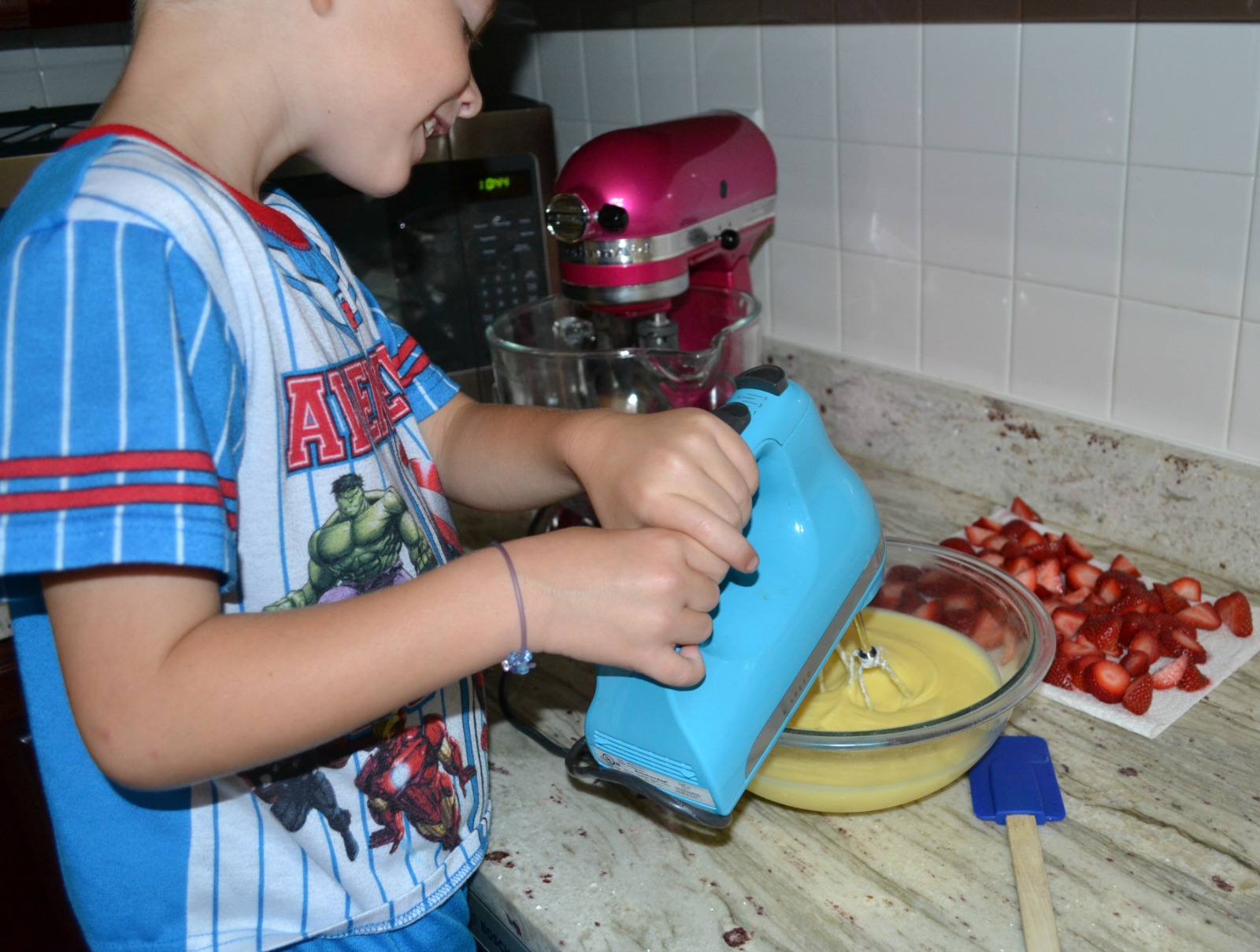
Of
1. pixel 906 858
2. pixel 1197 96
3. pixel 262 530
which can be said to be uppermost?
pixel 1197 96

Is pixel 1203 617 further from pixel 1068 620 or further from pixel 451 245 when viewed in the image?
pixel 451 245

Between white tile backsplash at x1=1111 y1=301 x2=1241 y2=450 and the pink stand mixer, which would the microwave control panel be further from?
white tile backsplash at x1=1111 y1=301 x2=1241 y2=450

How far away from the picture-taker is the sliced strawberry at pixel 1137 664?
32.4 inches

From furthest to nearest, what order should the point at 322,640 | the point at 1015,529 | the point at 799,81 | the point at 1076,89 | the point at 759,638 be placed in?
1. the point at 799,81
2. the point at 1015,529
3. the point at 1076,89
4. the point at 759,638
5. the point at 322,640

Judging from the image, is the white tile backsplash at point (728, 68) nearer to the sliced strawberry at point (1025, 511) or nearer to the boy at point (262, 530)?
the sliced strawberry at point (1025, 511)

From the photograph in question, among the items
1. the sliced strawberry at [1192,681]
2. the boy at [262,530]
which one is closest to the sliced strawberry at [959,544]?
the sliced strawberry at [1192,681]

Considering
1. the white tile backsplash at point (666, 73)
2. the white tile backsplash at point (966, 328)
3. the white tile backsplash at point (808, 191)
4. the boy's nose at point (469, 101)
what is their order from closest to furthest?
1. the boy's nose at point (469, 101)
2. the white tile backsplash at point (966, 328)
3. the white tile backsplash at point (808, 191)
4. the white tile backsplash at point (666, 73)

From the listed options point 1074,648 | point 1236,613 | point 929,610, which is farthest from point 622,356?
point 1236,613

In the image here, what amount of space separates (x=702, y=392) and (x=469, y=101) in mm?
441

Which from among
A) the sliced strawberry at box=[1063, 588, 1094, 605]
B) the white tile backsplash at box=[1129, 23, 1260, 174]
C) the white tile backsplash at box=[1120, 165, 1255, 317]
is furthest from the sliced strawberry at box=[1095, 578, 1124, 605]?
the white tile backsplash at box=[1129, 23, 1260, 174]

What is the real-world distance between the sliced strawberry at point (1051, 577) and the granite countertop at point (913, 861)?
0.52 ft

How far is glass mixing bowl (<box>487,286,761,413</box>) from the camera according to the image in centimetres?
103

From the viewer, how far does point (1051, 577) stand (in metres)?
0.96

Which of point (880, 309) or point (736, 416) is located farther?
point (880, 309)
